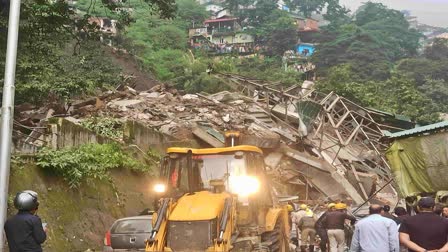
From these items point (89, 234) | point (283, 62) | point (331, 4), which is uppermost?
point (331, 4)

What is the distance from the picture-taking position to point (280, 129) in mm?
28406

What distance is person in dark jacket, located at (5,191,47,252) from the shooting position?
21.5 ft

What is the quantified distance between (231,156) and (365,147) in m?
21.3

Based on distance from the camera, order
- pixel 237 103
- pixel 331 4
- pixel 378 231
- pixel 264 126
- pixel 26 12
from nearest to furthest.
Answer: pixel 378 231 → pixel 26 12 → pixel 264 126 → pixel 237 103 → pixel 331 4

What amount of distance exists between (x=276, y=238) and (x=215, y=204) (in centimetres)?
171

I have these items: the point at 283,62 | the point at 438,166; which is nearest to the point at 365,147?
the point at 438,166

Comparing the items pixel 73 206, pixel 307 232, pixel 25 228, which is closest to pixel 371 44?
pixel 307 232

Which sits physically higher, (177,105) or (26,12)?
(26,12)

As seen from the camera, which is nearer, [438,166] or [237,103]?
[438,166]

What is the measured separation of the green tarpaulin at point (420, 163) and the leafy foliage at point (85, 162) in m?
8.55

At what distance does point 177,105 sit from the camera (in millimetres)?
28734

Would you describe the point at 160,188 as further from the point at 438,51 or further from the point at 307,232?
the point at 438,51

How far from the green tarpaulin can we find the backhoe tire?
5195 millimetres

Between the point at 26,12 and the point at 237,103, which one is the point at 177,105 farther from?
the point at 26,12
